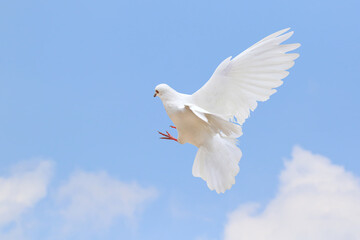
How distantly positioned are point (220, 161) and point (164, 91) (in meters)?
0.63

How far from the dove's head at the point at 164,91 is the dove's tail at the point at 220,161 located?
0.43 m

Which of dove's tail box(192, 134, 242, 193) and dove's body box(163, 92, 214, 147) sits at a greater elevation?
dove's body box(163, 92, 214, 147)

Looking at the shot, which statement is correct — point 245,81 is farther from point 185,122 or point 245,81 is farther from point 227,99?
point 185,122

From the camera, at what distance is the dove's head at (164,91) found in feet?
9.23

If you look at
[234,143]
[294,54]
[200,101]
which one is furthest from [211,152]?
[294,54]

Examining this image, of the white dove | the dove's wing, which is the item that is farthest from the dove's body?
the dove's wing

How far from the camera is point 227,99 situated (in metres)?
2.86

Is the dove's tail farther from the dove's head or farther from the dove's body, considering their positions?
the dove's head

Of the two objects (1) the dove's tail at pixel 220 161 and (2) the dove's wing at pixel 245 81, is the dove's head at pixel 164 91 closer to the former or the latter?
(2) the dove's wing at pixel 245 81

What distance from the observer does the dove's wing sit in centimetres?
273

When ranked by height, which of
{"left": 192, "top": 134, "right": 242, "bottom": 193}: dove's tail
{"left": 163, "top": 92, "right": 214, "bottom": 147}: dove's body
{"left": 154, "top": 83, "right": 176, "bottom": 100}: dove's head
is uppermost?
{"left": 154, "top": 83, "right": 176, "bottom": 100}: dove's head

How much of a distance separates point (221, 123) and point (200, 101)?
397 mm

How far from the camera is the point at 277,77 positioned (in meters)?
2.72

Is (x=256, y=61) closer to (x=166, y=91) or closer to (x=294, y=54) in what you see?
(x=294, y=54)
